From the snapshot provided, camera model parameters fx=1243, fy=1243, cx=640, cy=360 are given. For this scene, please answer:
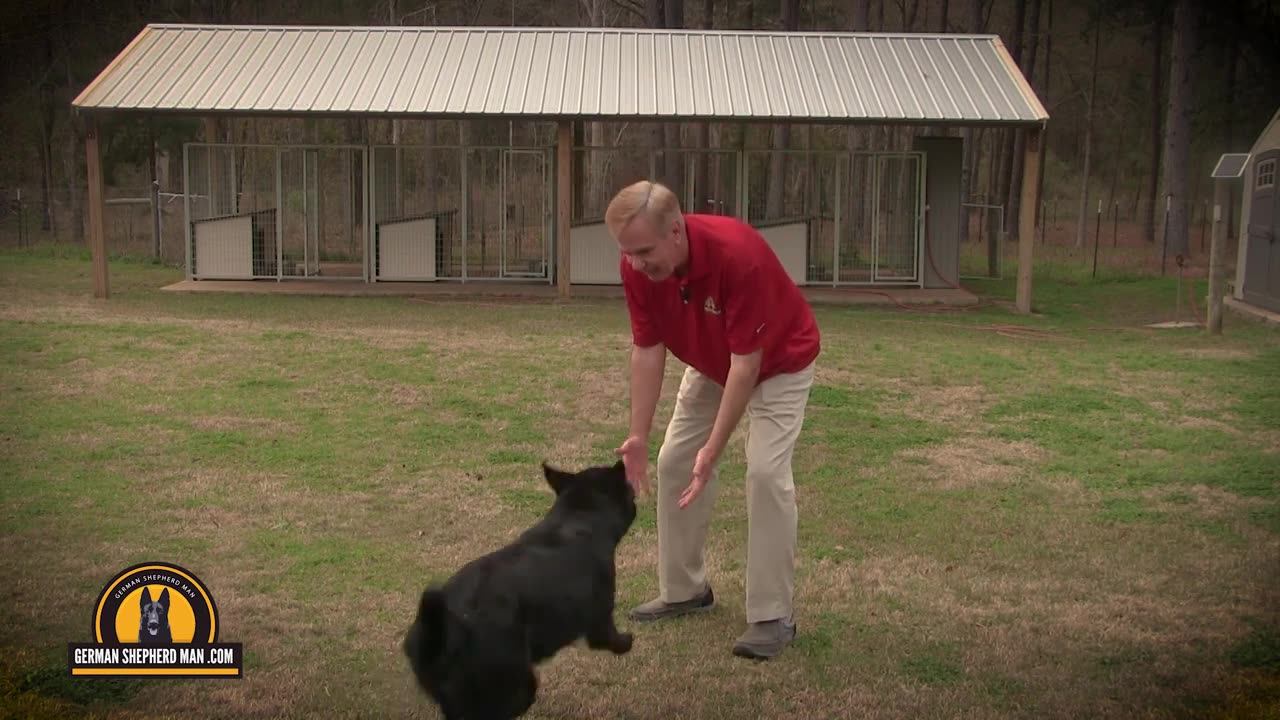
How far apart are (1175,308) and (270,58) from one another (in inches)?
582

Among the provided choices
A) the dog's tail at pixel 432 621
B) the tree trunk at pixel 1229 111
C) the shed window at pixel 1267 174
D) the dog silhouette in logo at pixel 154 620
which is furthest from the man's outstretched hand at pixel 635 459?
the tree trunk at pixel 1229 111

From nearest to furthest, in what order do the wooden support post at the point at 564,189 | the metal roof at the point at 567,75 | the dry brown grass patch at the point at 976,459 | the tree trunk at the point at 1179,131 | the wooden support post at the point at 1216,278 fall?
1. the dry brown grass patch at the point at 976,459
2. the wooden support post at the point at 1216,278
3. the wooden support post at the point at 564,189
4. the metal roof at the point at 567,75
5. the tree trunk at the point at 1179,131

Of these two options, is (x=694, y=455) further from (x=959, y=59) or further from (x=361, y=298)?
(x=959, y=59)

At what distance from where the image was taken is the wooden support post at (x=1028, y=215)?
1764 cm

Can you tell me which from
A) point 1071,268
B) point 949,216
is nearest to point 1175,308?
point 949,216

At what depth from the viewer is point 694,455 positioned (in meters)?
4.89

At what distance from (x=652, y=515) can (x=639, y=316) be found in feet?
7.30

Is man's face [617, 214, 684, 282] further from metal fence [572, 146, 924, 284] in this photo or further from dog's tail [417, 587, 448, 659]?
metal fence [572, 146, 924, 284]

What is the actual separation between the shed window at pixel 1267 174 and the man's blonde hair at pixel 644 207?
599 inches

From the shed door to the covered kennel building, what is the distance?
3.39 meters

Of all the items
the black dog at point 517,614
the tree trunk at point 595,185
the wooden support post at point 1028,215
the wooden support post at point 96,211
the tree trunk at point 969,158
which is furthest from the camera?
the tree trunk at point 969,158

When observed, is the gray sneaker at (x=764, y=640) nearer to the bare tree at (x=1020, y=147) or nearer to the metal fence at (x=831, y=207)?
the metal fence at (x=831, y=207)

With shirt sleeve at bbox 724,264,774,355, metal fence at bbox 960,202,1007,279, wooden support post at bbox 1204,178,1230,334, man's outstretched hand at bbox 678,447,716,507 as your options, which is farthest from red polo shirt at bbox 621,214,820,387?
metal fence at bbox 960,202,1007,279

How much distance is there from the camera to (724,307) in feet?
14.3
